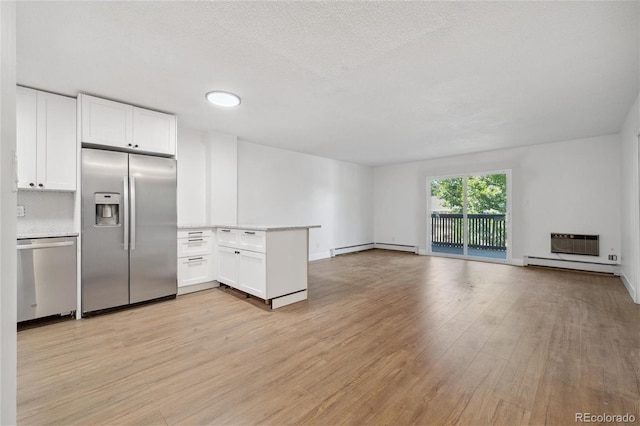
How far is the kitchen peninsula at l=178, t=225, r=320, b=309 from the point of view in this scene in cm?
320

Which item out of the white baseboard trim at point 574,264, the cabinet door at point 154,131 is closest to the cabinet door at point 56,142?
the cabinet door at point 154,131

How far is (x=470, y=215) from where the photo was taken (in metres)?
6.73

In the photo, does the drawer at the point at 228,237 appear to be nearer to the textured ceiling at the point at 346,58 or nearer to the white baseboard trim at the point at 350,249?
the textured ceiling at the point at 346,58

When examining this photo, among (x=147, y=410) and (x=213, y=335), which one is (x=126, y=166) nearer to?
(x=213, y=335)

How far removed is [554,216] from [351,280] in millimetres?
4392

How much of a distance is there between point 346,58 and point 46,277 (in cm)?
368

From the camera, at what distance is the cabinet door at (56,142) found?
113 inches

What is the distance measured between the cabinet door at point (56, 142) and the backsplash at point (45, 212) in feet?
0.93

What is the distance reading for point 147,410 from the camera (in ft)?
5.11

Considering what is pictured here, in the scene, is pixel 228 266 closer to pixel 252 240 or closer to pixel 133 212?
pixel 252 240

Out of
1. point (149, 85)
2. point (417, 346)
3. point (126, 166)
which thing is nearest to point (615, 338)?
point (417, 346)

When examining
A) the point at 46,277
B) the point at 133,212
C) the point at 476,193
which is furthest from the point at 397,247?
the point at 46,277

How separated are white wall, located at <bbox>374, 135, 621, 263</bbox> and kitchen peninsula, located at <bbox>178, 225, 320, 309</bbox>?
481cm
